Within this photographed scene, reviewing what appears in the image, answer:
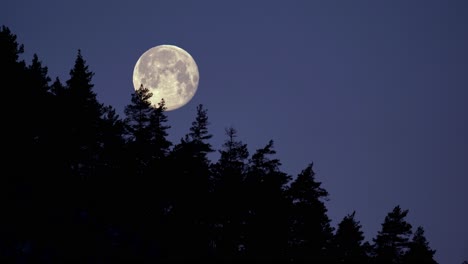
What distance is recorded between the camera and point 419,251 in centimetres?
5000

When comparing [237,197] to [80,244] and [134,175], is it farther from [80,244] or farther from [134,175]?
[80,244]

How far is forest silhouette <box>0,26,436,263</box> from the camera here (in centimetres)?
3544

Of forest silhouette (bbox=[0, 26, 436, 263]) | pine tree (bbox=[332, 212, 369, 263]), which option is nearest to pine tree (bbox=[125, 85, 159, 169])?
forest silhouette (bbox=[0, 26, 436, 263])

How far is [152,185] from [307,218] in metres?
13.3

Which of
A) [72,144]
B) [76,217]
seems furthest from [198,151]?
[76,217]

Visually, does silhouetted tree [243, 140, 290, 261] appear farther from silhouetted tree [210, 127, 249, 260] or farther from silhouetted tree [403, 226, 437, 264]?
silhouetted tree [403, 226, 437, 264]

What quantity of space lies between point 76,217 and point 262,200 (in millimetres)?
18387

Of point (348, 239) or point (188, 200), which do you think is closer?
point (188, 200)

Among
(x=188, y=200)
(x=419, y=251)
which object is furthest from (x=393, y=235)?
(x=188, y=200)

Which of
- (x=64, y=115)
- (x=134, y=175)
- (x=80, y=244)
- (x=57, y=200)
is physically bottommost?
(x=80, y=244)

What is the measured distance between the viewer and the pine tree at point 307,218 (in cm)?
4725

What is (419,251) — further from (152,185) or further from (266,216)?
(152,185)

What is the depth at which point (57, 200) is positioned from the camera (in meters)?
32.4

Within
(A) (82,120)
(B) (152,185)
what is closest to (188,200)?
(B) (152,185)
